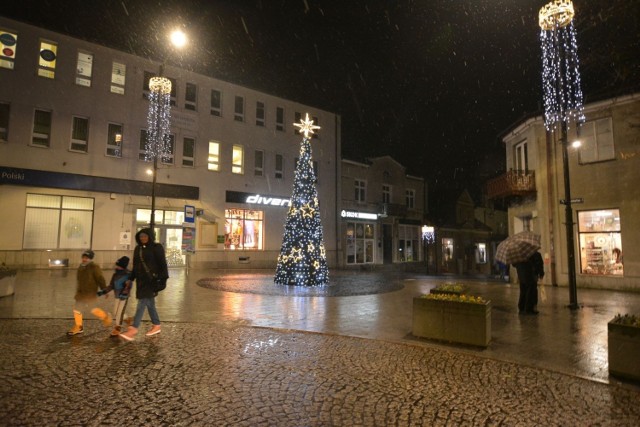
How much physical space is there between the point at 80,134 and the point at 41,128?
1638 millimetres

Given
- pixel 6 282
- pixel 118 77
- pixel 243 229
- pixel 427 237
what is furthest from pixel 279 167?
pixel 6 282

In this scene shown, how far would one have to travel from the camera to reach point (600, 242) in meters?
16.1

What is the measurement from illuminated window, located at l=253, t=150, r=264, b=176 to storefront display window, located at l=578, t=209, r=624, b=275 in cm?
1835

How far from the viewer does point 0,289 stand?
11055mm

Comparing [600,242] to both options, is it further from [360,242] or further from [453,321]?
[360,242]

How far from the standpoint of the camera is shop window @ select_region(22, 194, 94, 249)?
19172mm

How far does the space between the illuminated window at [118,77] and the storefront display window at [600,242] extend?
23053 millimetres

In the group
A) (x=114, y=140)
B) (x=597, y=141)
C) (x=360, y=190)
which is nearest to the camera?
(x=597, y=141)

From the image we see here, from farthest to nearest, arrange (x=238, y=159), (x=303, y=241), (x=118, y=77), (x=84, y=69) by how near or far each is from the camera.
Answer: (x=238, y=159), (x=118, y=77), (x=84, y=69), (x=303, y=241)

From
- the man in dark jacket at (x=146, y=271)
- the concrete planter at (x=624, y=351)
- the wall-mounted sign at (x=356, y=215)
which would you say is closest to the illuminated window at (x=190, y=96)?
the wall-mounted sign at (x=356, y=215)

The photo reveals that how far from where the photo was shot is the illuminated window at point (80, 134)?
67.1 ft

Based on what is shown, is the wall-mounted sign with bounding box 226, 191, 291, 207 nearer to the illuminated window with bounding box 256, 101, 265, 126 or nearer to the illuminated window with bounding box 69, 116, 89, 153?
the illuminated window with bounding box 256, 101, 265, 126

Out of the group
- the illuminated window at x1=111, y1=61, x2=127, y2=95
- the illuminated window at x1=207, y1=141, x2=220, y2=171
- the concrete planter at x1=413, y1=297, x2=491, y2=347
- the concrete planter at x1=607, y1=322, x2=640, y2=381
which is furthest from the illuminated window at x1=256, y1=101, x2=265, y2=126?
the concrete planter at x1=607, y1=322, x2=640, y2=381

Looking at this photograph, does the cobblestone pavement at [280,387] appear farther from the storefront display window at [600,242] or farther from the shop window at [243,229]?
the shop window at [243,229]
